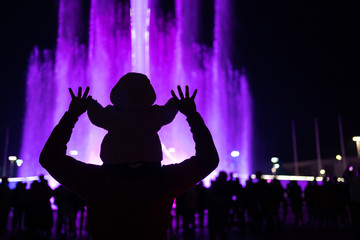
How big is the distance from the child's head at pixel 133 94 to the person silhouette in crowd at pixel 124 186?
306 mm

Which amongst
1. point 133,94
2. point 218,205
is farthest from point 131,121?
point 218,205

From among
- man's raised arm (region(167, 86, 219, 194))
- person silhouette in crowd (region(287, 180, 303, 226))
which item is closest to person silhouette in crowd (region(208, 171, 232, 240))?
person silhouette in crowd (region(287, 180, 303, 226))

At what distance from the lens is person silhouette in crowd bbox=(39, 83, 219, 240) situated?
2.14 meters

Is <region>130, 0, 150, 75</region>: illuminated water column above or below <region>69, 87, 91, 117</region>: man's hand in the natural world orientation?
above

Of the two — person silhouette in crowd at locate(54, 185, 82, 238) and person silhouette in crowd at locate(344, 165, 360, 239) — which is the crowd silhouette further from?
person silhouette in crowd at locate(54, 185, 82, 238)

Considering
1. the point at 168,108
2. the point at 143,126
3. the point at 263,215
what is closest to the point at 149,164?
the point at 143,126

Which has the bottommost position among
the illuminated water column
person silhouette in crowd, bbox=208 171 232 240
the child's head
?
person silhouette in crowd, bbox=208 171 232 240

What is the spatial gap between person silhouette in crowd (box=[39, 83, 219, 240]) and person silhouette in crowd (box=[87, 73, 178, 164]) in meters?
0.06

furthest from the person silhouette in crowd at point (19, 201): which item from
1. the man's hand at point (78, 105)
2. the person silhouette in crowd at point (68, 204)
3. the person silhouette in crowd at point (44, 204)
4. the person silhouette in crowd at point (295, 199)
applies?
the man's hand at point (78, 105)

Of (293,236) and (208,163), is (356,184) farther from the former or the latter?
(208,163)

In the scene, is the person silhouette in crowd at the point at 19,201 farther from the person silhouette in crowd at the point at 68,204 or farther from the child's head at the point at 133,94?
the child's head at the point at 133,94

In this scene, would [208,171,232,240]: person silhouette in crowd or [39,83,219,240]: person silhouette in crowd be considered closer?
[39,83,219,240]: person silhouette in crowd

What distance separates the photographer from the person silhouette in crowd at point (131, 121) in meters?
2.23

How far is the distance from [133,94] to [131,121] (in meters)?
0.17
